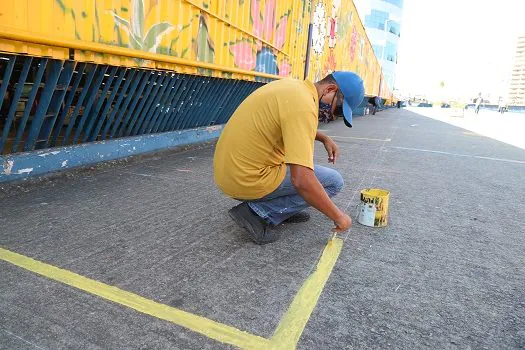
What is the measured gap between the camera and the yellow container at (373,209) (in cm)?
312

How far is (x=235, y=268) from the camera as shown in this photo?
92.3 inches

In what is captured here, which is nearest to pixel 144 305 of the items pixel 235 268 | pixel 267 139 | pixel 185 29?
pixel 235 268

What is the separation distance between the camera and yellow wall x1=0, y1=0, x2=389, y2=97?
321cm

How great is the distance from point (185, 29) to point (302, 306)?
410 centimetres

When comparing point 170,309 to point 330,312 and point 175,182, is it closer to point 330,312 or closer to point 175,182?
point 330,312

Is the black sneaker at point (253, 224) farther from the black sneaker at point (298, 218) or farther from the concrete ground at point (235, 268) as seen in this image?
the black sneaker at point (298, 218)

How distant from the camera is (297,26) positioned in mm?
8617

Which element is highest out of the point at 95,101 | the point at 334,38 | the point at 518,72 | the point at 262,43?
the point at 518,72

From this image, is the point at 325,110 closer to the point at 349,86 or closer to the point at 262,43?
the point at 349,86

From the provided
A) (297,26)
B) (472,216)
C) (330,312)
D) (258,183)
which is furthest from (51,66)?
(297,26)

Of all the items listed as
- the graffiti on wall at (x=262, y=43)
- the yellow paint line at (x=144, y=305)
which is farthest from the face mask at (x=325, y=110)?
the graffiti on wall at (x=262, y=43)

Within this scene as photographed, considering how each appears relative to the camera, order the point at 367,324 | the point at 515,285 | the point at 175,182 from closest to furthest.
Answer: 1. the point at 367,324
2. the point at 515,285
3. the point at 175,182

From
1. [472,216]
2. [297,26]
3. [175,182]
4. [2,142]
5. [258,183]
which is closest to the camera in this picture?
[258,183]

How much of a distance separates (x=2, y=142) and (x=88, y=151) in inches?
38.2
